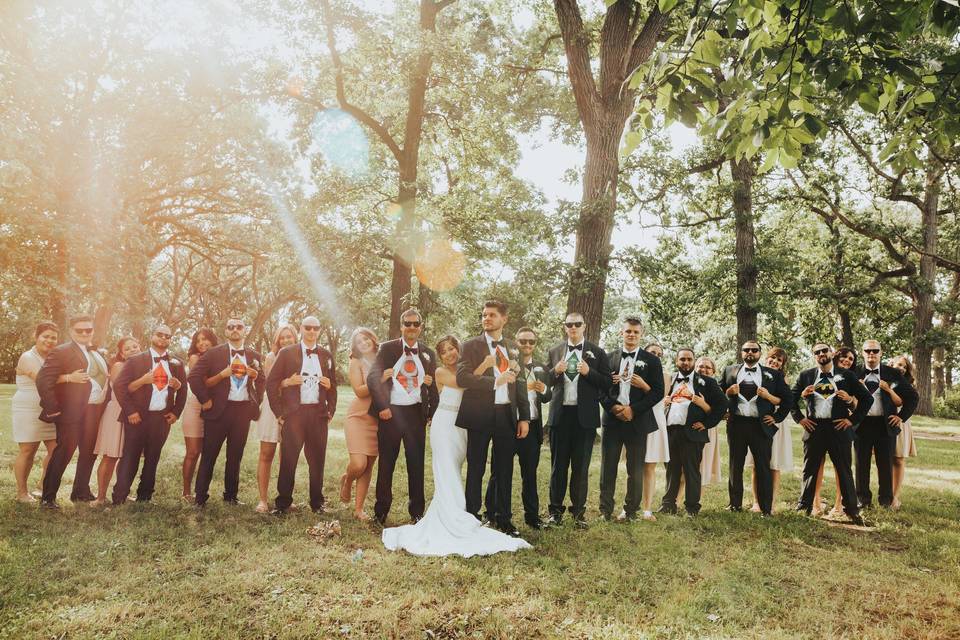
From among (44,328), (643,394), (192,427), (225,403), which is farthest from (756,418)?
(44,328)

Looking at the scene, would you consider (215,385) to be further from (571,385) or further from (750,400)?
(750,400)

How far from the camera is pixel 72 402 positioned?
697cm

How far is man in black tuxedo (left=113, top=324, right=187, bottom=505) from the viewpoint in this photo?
7023mm

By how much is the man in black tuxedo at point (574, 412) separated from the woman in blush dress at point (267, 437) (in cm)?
346

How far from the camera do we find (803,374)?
8109mm

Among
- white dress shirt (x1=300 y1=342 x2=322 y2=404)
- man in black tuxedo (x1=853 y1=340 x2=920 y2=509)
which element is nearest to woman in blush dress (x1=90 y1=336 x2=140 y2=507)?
white dress shirt (x1=300 y1=342 x2=322 y2=404)

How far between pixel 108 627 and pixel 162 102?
52.9 feet

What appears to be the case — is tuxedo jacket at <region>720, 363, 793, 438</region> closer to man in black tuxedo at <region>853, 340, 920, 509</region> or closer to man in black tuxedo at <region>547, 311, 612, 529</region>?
man in black tuxedo at <region>853, 340, 920, 509</region>

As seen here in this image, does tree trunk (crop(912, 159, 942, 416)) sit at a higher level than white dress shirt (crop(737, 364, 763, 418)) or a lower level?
higher

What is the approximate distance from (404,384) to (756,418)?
14.9 ft

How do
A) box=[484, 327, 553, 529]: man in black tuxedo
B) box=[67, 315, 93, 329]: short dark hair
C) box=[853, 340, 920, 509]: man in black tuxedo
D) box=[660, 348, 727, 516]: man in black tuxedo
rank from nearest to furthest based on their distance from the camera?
box=[484, 327, 553, 529]: man in black tuxedo < box=[67, 315, 93, 329]: short dark hair < box=[660, 348, 727, 516]: man in black tuxedo < box=[853, 340, 920, 509]: man in black tuxedo

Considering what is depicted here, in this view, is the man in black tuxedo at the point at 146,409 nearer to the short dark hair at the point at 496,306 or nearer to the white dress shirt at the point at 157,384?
the white dress shirt at the point at 157,384

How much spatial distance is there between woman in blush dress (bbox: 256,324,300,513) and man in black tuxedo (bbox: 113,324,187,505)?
100 centimetres

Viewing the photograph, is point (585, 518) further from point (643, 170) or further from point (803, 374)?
point (643, 170)
